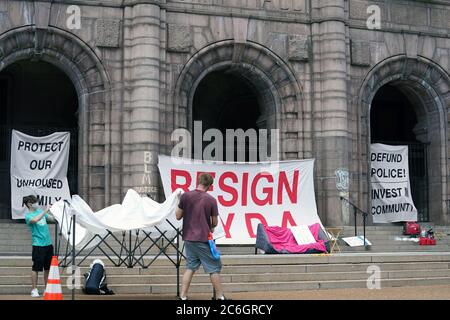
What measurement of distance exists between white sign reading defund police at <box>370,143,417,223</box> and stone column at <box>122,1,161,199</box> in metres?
7.51

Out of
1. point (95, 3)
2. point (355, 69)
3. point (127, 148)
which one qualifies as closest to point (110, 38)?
point (95, 3)

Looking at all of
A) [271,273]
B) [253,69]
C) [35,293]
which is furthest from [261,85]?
[35,293]

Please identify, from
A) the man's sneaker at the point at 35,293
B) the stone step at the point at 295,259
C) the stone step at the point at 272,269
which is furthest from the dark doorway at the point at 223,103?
the man's sneaker at the point at 35,293

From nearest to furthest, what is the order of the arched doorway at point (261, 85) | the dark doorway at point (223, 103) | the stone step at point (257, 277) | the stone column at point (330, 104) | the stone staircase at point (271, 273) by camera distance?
1. the stone step at point (257, 277)
2. the stone staircase at point (271, 273)
3. the arched doorway at point (261, 85)
4. the stone column at point (330, 104)
5. the dark doorway at point (223, 103)

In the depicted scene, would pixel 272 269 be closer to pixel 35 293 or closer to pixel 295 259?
pixel 295 259

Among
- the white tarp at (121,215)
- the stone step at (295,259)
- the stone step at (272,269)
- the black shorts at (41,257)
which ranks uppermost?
the white tarp at (121,215)

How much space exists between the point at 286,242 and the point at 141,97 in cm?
571

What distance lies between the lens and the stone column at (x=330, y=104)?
2311cm

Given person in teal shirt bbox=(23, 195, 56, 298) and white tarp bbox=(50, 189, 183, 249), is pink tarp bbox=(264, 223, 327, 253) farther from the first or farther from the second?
person in teal shirt bbox=(23, 195, 56, 298)

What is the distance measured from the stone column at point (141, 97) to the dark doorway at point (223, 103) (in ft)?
21.1

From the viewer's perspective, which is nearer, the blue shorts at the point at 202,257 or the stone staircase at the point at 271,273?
the blue shorts at the point at 202,257

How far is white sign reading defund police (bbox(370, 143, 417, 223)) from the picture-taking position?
25.1 meters

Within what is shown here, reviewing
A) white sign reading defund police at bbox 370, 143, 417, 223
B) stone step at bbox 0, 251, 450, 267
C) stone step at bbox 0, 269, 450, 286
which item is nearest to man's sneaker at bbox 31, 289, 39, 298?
stone step at bbox 0, 269, 450, 286

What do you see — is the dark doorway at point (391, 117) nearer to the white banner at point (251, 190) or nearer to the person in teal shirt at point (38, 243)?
the white banner at point (251, 190)
